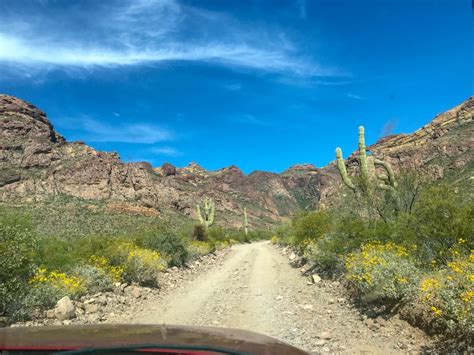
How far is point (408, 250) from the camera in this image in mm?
10289

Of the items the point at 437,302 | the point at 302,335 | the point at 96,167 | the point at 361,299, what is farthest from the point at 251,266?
the point at 96,167

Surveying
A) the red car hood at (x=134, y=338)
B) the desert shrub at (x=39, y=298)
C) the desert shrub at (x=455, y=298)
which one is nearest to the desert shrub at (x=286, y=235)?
the desert shrub at (x=39, y=298)

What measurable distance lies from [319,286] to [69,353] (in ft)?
39.6

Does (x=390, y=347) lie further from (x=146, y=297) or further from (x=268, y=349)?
(x=146, y=297)

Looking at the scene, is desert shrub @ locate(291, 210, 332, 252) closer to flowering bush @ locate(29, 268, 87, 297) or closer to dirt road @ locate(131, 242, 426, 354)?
dirt road @ locate(131, 242, 426, 354)

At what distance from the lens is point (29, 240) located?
→ 907 cm

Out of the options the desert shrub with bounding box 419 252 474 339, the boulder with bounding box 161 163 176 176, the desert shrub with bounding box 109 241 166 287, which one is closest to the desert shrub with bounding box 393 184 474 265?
the desert shrub with bounding box 419 252 474 339

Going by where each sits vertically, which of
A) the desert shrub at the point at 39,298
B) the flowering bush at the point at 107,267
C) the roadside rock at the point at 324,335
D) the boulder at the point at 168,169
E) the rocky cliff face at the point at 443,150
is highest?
the boulder at the point at 168,169

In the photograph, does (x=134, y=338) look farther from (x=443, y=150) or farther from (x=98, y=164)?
(x=98, y=164)

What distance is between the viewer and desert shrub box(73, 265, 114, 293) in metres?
11.7

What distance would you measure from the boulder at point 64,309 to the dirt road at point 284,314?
4.97 feet

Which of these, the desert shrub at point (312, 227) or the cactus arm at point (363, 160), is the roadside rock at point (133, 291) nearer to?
the desert shrub at point (312, 227)

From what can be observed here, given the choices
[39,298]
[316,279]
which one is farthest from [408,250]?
[39,298]

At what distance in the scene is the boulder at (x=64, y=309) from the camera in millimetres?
9195
